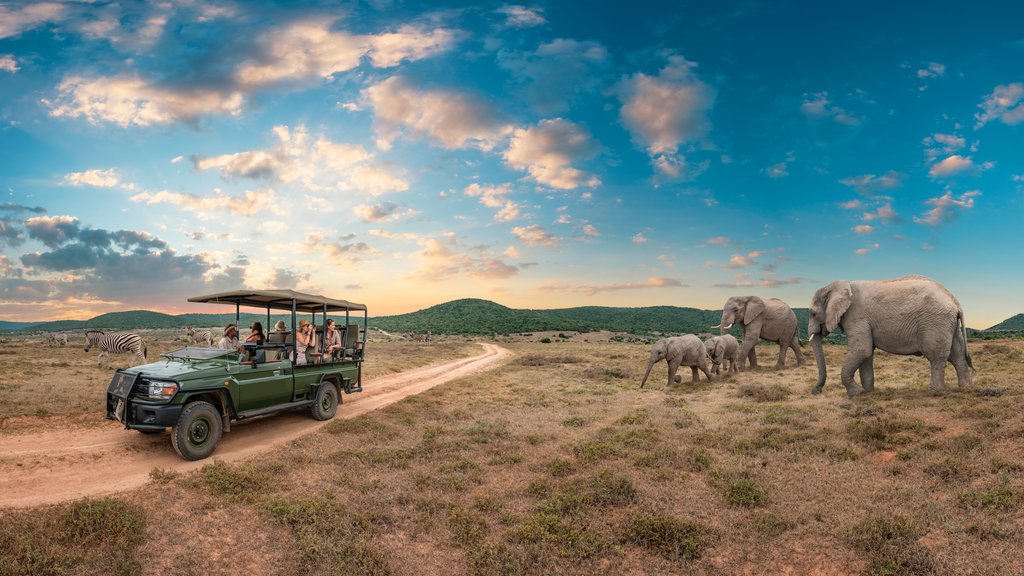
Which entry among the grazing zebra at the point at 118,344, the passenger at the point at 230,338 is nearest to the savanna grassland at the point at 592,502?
the passenger at the point at 230,338

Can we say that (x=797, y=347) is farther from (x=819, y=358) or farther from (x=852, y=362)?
(x=852, y=362)

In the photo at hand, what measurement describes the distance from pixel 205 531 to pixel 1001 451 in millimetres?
13467

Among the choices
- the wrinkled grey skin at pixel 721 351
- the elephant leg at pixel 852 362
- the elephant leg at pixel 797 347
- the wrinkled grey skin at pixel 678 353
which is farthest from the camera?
the elephant leg at pixel 797 347

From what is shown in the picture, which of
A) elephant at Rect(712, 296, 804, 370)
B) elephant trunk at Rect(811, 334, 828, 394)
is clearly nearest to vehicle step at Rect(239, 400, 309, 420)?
Answer: elephant trunk at Rect(811, 334, 828, 394)

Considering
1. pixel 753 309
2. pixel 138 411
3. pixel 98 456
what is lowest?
pixel 98 456

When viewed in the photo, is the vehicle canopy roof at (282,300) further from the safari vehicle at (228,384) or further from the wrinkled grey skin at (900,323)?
the wrinkled grey skin at (900,323)

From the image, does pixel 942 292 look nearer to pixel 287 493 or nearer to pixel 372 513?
pixel 372 513

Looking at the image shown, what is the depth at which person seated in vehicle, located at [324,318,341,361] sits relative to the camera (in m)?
15.2

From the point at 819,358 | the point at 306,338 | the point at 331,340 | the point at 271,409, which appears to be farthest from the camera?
the point at 819,358

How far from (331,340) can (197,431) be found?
18.4 ft

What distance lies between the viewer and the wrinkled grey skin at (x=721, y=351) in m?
22.7

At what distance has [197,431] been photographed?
1042cm

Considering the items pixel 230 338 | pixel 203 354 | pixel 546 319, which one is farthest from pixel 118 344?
pixel 546 319

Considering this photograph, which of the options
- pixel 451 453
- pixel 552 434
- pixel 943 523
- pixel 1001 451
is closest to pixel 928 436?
pixel 1001 451
